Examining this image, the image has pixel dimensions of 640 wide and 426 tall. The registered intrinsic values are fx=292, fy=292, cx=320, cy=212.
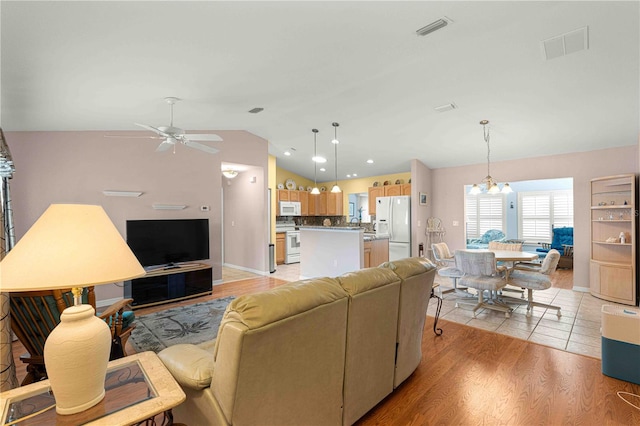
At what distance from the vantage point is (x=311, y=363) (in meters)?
1.50

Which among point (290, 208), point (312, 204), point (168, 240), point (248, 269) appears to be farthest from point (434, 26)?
point (312, 204)

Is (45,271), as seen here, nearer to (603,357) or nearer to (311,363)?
(311,363)

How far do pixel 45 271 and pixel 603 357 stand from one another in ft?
12.6

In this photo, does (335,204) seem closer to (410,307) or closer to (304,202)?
(304,202)

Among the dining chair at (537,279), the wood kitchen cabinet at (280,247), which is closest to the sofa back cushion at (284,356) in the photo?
the dining chair at (537,279)

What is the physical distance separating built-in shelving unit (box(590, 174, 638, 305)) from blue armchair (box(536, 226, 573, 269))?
115 inches

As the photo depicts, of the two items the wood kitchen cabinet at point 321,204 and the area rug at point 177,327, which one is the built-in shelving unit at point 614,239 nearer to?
the area rug at point 177,327

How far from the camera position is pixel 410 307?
2.21 m

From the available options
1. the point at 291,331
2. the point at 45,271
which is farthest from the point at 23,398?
the point at 291,331

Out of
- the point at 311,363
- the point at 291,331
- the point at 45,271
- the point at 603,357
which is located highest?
the point at 45,271

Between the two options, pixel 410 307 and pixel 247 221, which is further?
pixel 247 221

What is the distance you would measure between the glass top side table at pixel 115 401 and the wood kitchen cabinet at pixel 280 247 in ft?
21.1

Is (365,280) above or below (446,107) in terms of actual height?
below

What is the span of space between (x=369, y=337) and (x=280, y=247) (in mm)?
6255
